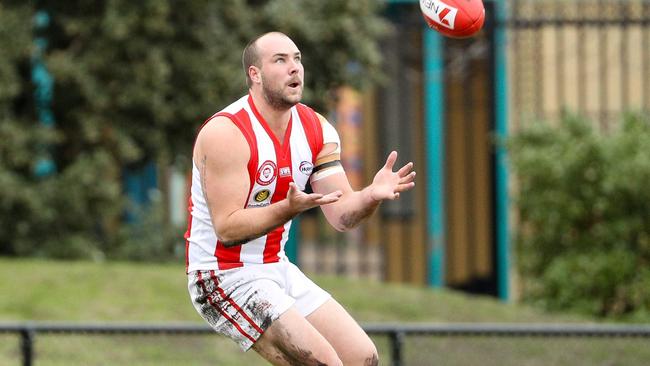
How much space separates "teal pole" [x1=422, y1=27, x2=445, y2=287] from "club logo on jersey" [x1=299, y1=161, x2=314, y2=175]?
29.7ft

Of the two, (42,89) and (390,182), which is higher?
(42,89)

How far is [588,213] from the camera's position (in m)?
13.6

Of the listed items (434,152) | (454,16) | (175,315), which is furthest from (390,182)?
(434,152)

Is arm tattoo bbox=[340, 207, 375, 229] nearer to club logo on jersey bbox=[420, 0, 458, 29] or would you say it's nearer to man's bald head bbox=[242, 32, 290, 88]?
man's bald head bbox=[242, 32, 290, 88]

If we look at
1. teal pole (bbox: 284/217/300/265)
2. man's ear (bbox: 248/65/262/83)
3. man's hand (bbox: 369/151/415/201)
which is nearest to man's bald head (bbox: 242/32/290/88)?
man's ear (bbox: 248/65/262/83)

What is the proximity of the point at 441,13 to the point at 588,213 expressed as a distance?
290 inches

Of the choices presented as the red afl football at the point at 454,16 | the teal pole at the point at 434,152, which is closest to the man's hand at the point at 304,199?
the red afl football at the point at 454,16

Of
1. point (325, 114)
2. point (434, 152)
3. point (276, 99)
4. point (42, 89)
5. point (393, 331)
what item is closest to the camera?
point (276, 99)

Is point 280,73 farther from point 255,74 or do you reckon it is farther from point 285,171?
point 285,171

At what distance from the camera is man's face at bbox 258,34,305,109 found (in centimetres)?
621

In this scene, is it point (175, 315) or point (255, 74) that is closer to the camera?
point (255, 74)

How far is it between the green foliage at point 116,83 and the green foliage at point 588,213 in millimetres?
2202

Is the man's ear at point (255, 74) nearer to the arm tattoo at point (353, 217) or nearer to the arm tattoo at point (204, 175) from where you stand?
the arm tattoo at point (204, 175)

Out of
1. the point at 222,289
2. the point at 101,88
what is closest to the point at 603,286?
the point at 101,88
